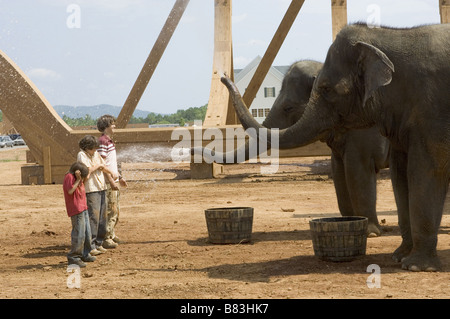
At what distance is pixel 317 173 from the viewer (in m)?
18.0

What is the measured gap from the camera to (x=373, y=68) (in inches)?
251

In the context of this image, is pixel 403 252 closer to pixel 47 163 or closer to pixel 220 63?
pixel 220 63

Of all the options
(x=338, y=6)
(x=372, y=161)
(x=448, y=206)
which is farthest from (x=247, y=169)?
(x=372, y=161)

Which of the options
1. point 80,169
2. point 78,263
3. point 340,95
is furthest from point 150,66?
point 340,95

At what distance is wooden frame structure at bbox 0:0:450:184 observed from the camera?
16.2 meters

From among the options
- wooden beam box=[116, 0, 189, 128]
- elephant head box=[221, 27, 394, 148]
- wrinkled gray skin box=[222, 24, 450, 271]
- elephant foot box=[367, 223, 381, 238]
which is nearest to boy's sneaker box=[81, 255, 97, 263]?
elephant head box=[221, 27, 394, 148]

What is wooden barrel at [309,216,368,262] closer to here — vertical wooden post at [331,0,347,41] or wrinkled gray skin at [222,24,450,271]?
wrinkled gray skin at [222,24,450,271]

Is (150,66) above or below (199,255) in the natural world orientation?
above

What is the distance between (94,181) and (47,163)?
9363 mm

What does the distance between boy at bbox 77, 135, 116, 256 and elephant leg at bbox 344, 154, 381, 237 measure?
9.27ft

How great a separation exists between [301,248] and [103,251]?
2.23 meters

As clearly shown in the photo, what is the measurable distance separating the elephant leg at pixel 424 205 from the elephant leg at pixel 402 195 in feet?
1.60

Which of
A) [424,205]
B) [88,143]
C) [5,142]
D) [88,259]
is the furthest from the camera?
[5,142]

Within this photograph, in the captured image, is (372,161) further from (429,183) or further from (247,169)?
(247,169)
